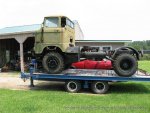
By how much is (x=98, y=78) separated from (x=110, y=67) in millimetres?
1386

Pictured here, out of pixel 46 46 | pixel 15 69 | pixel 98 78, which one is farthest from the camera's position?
pixel 15 69

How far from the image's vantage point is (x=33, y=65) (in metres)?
13.3

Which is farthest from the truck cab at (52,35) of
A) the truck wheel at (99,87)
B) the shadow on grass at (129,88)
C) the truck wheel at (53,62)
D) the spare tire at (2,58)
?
the spare tire at (2,58)

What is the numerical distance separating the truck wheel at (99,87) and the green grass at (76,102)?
0.85 ft

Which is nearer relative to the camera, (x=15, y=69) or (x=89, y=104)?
(x=89, y=104)

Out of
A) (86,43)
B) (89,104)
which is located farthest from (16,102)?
(86,43)

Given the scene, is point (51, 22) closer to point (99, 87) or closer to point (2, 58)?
point (99, 87)

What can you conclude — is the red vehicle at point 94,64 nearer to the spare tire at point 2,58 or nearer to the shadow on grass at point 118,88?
the shadow on grass at point 118,88

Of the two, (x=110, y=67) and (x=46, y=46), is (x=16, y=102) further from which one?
(x=110, y=67)

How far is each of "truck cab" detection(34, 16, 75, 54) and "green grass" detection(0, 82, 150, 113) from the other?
2.24 metres

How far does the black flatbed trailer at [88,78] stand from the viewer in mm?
11945

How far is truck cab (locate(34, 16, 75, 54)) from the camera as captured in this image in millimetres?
12828

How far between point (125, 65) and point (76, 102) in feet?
10.2

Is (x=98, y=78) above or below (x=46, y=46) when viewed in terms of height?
below
